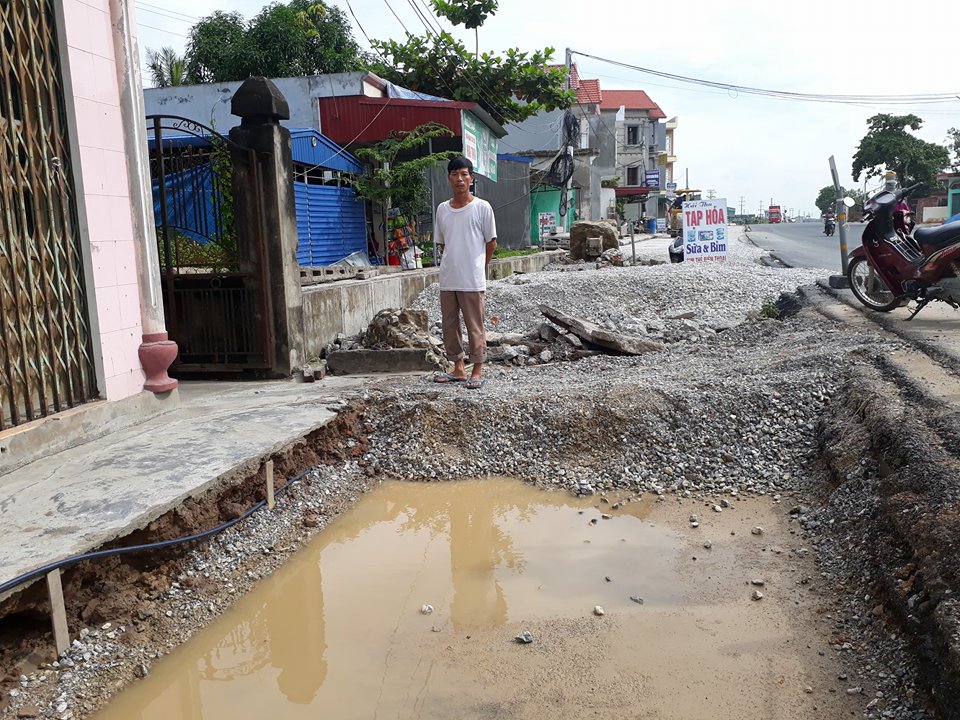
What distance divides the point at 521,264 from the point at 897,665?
614 inches

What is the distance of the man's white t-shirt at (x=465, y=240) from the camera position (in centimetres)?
598

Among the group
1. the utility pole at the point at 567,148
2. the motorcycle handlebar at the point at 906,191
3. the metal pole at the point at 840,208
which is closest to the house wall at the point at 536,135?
the utility pole at the point at 567,148

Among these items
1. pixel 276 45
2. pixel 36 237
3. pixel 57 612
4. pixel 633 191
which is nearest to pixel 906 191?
pixel 36 237

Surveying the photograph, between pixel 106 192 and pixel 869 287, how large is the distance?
7.40 metres

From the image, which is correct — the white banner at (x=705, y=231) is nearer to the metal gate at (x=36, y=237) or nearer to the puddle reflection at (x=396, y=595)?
the puddle reflection at (x=396, y=595)

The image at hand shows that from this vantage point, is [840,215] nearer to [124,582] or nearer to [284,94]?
[124,582]

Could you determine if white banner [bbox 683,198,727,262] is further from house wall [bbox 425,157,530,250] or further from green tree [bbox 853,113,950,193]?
green tree [bbox 853,113,950,193]

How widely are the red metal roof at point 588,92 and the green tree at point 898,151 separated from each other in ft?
59.5

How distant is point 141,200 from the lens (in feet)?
16.4

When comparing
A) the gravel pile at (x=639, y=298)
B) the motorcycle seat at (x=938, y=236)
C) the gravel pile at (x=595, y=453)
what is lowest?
the gravel pile at (x=595, y=453)

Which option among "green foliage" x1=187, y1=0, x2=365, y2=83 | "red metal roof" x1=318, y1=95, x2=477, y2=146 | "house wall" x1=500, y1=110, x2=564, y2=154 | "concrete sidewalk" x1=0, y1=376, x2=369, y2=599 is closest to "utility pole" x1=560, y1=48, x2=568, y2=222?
"house wall" x1=500, y1=110, x2=564, y2=154

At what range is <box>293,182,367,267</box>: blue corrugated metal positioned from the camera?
12945 mm

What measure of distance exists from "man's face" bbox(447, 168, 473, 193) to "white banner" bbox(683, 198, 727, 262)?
923 centimetres

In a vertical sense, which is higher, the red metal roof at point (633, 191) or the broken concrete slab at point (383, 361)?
the red metal roof at point (633, 191)
